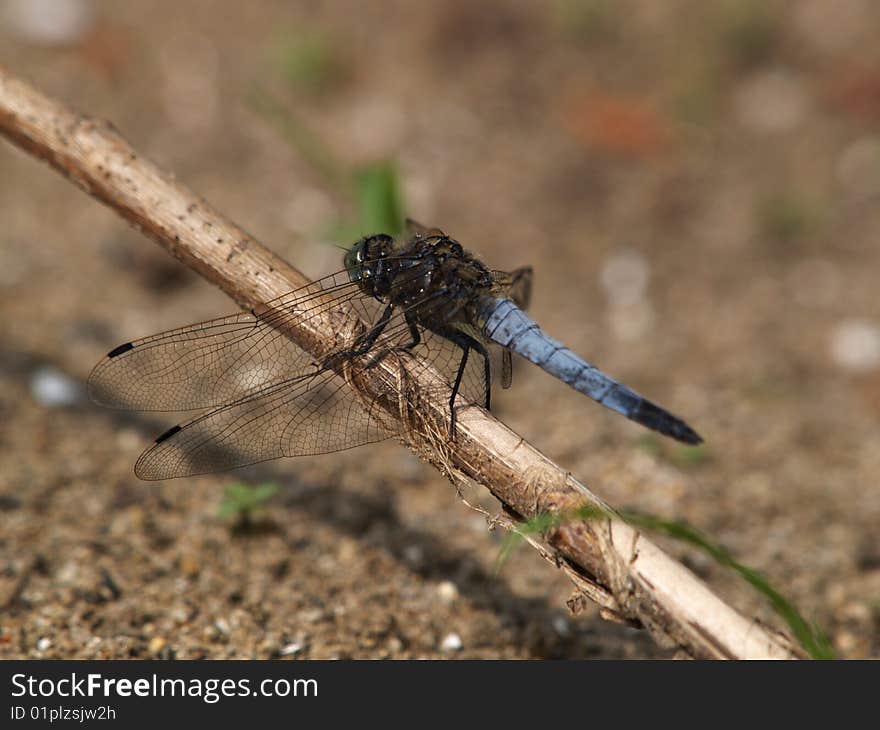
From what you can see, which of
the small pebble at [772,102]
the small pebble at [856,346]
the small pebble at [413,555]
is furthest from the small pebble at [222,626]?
the small pebble at [772,102]

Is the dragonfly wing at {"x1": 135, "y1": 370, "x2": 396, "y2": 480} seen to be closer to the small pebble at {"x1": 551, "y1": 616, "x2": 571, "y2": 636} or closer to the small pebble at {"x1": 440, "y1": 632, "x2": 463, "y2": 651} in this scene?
the small pebble at {"x1": 440, "y1": 632, "x2": 463, "y2": 651}

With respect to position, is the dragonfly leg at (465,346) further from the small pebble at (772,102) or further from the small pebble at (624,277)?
the small pebble at (772,102)

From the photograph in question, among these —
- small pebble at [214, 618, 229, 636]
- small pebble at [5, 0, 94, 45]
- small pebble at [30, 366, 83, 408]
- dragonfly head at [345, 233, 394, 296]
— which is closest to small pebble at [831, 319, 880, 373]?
dragonfly head at [345, 233, 394, 296]

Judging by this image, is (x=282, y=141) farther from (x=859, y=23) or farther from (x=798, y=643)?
(x=798, y=643)

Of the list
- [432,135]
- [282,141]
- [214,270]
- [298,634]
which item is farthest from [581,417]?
[282,141]

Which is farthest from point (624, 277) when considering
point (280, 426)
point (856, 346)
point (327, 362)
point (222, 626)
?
point (222, 626)

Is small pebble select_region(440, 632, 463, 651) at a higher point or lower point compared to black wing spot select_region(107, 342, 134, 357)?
lower
